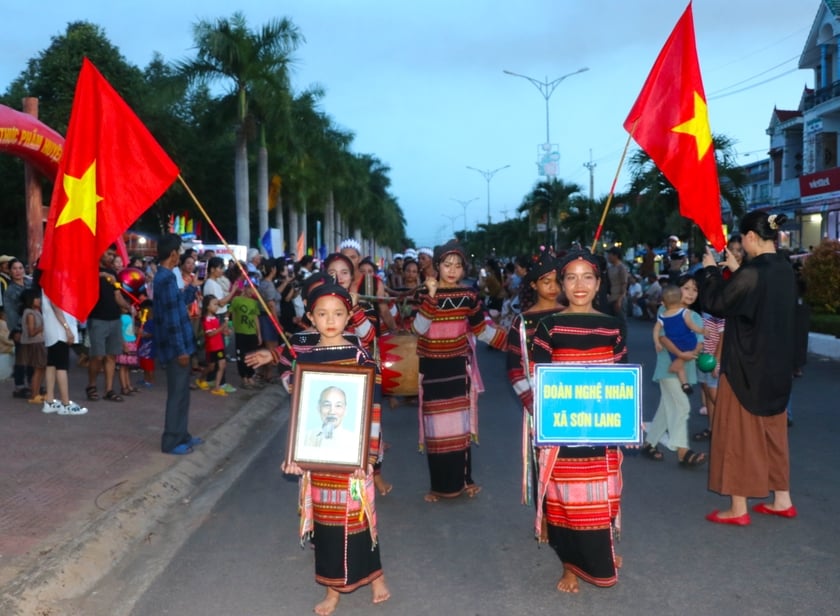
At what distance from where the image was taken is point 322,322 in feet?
15.8

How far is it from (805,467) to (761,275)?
2501mm

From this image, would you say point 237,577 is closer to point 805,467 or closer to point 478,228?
point 805,467

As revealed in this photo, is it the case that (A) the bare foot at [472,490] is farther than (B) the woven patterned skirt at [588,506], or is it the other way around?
(A) the bare foot at [472,490]

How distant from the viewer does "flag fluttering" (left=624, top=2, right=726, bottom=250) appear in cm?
648

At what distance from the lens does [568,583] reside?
189 inches

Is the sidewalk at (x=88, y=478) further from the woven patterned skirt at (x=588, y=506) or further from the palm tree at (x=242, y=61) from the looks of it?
the palm tree at (x=242, y=61)

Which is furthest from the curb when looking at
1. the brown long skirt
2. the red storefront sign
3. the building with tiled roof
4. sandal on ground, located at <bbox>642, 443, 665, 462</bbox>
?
the building with tiled roof

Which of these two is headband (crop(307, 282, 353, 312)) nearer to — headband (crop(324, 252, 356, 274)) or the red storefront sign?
headband (crop(324, 252, 356, 274))

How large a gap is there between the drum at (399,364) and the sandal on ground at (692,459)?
2975 millimetres

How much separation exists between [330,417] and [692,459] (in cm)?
423

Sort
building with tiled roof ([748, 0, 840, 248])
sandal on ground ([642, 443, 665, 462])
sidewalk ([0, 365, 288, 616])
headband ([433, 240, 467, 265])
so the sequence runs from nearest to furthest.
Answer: sidewalk ([0, 365, 288, 616])
headband ([433, 240, 467, 265])
sandal on ground ([642, 443, 665, 462])
building with tiled roof ([748, 0, 840, 248])

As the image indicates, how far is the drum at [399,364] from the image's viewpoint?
374 inches

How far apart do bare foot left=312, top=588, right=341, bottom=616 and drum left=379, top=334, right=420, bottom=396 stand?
4.87m

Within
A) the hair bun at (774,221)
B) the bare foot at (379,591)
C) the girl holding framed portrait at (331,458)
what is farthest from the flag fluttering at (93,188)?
the hair bun at (774,221)
